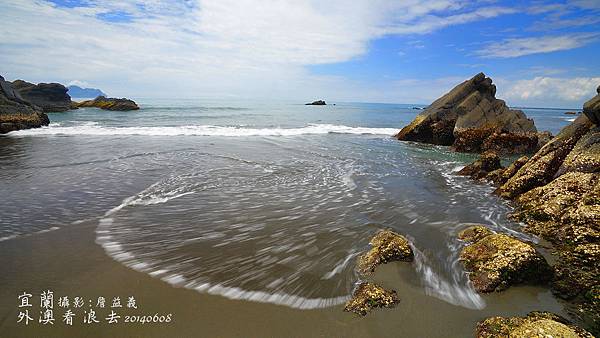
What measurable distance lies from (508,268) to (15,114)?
35.6 meters

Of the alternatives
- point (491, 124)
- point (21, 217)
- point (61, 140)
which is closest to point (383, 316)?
point (21, 217)

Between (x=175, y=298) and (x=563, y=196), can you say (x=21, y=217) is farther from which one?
(x=563, y=196)

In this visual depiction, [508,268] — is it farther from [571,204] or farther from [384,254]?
[571,204]

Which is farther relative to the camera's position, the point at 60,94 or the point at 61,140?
the point at 60,94

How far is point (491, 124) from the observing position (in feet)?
72.7

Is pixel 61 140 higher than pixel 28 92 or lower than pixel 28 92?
lower

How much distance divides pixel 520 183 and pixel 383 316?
348 inches

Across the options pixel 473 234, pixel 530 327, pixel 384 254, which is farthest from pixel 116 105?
pixel 530 327

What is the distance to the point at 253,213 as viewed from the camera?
8289mm

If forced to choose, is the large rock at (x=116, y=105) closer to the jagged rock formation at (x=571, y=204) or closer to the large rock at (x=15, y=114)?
the large rock at (x=15, y=114)

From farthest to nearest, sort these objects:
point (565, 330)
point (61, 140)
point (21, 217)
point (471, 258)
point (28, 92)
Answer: point (28, 92), point (61, 140), point (21, 217), point (471, 258), point (565, 330)

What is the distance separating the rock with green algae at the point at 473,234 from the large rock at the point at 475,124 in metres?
16.3

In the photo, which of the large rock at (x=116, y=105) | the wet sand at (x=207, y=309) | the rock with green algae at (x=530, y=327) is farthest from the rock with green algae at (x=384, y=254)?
the large rock at (x=116, y=105)

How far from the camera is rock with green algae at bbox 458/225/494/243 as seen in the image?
6801mm
